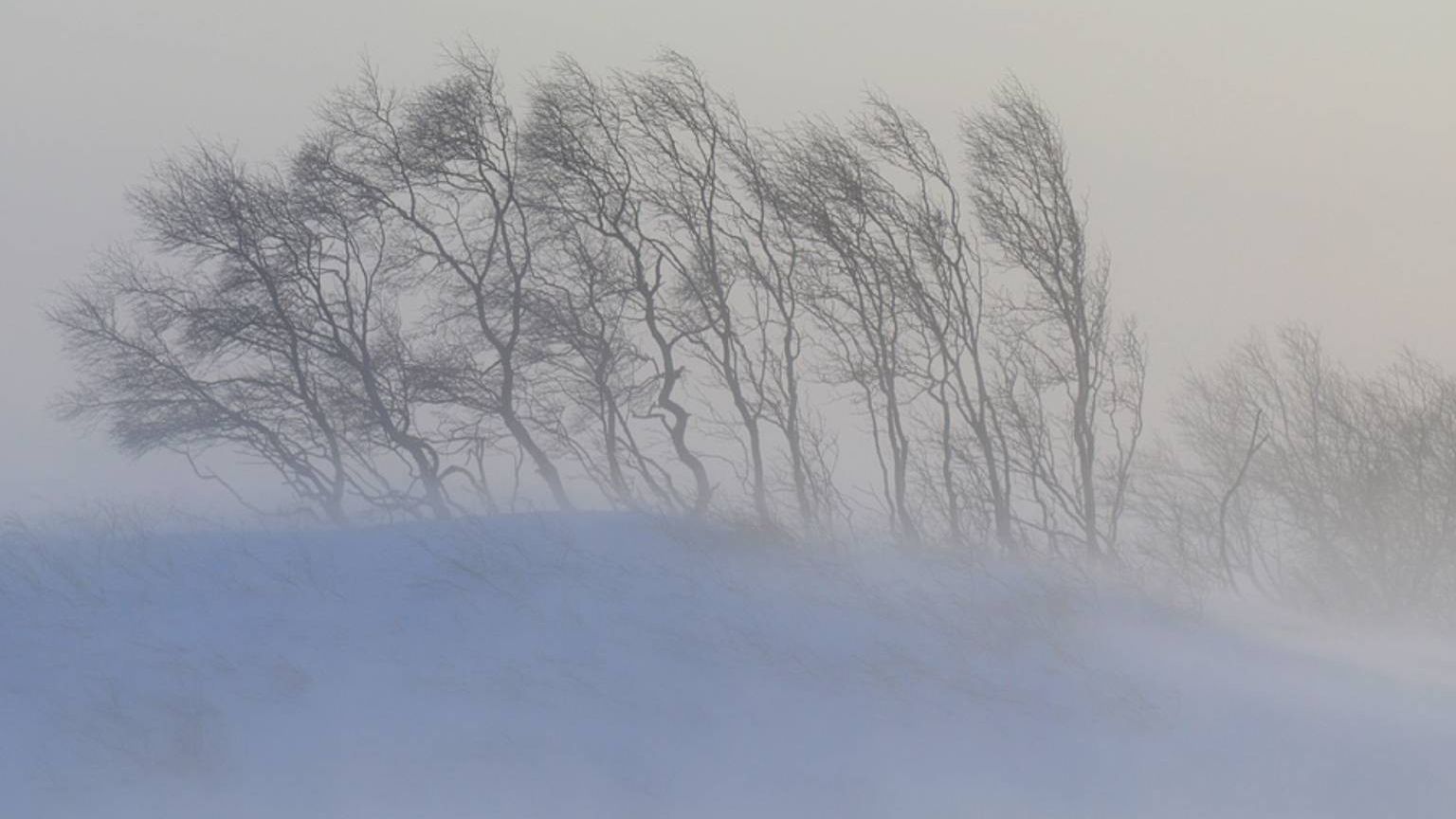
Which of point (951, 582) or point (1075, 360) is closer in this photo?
point (951, 582)

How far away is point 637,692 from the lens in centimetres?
1493

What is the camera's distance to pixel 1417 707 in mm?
17344

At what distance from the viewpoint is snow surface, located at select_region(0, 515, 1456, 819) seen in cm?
1356

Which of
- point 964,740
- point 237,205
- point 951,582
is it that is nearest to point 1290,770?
point 964,740

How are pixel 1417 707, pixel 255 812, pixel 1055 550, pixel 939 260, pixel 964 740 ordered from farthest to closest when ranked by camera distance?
pixel 939 260, pixel 1055 550, pixel 1417 707, pixel 964 740, pixel 255 812

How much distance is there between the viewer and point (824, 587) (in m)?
17.6

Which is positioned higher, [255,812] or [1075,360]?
[1075,360]

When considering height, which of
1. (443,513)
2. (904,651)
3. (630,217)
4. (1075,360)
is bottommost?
(904,651)

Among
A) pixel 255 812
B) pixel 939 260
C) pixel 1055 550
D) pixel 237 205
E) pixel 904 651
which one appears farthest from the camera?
pixel 237 205

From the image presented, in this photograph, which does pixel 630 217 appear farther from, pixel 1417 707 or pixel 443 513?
pixel 1417 707

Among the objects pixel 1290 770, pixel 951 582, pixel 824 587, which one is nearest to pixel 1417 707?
pixel 1290 770

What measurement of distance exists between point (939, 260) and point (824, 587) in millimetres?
10902

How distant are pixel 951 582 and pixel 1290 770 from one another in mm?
4285

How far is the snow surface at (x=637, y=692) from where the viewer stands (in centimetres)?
1356
